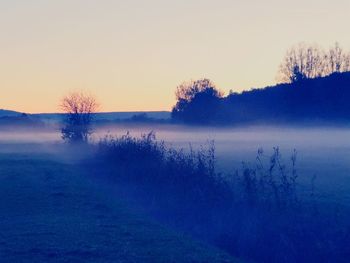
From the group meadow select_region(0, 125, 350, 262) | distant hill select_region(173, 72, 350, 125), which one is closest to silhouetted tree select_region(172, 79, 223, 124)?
distant hill select_region(173, 72, 350, 125)

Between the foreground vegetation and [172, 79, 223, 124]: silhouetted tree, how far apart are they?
241 ft

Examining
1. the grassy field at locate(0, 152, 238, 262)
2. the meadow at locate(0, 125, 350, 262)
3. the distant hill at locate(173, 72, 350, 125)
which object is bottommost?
the grassy field at locate(0, 152, 238, 262)

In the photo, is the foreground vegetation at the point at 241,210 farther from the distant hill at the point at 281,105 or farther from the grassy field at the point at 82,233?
the distant hill at the point at 281,105

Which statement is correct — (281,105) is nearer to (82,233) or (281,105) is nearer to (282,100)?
(282,100)

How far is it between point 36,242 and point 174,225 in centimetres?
354

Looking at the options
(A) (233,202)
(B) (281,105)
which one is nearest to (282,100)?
(B) (281,105)

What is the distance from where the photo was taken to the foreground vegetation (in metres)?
11.7

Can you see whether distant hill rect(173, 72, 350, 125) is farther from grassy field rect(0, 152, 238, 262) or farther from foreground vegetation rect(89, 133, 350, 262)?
grassy field rect(0, 152, 238, 262)

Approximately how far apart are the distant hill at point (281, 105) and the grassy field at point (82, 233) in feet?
226

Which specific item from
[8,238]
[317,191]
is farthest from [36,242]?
[317,191]

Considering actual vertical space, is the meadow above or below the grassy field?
Result: above

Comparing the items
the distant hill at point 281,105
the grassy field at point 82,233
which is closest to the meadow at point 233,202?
the grassy field at point 82,233

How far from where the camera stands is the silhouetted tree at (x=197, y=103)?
98.0 m

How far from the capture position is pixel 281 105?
97.9 meters
